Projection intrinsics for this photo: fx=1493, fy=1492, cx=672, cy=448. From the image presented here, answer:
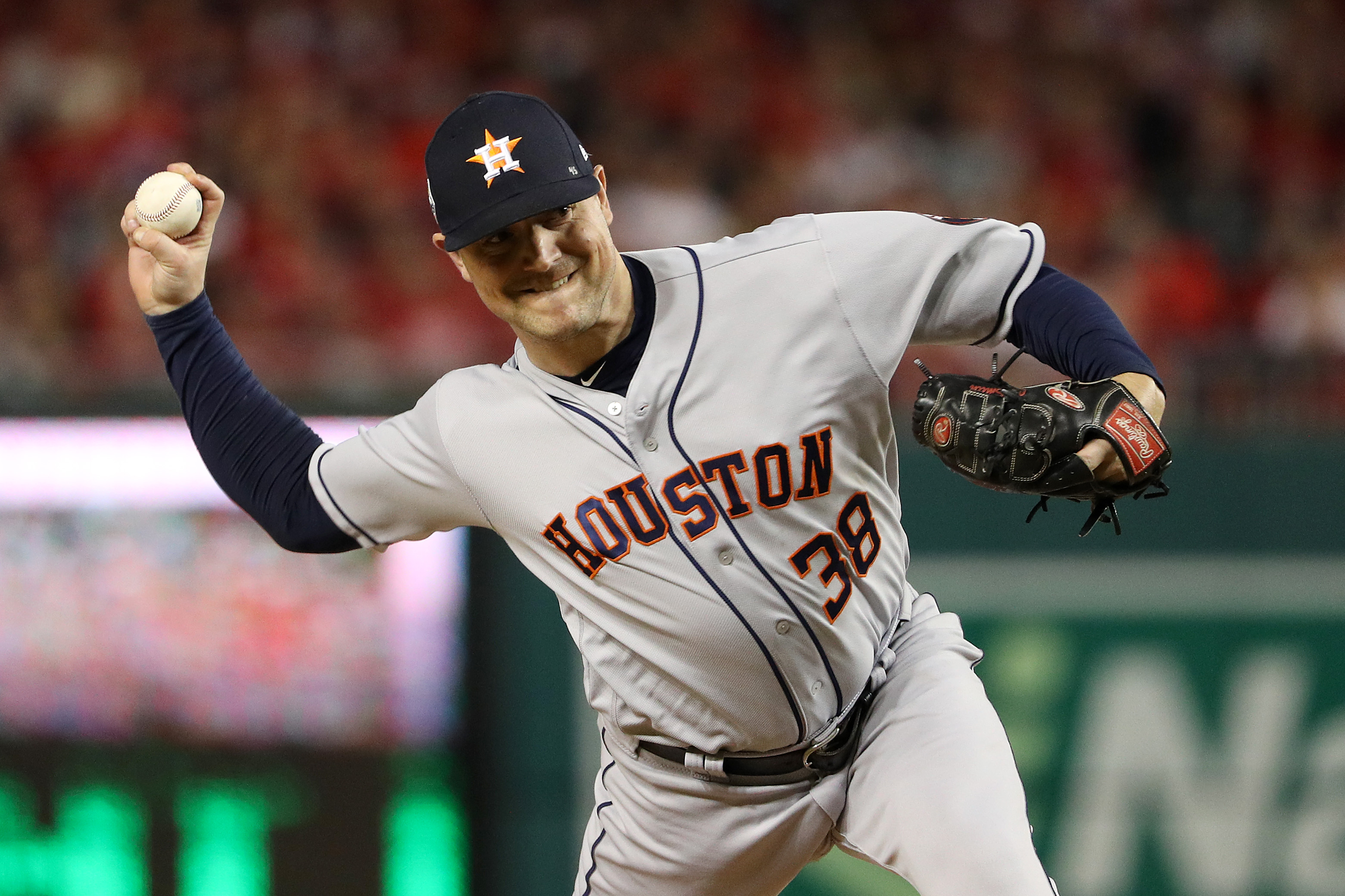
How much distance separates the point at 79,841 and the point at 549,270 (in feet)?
9.77

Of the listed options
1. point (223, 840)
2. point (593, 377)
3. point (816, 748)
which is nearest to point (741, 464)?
point (593, 377)

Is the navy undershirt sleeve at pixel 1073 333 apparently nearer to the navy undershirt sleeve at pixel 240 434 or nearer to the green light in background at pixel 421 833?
the navy undershirt sleeve at pixel 240 434

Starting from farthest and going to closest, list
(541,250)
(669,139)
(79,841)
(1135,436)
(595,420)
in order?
(669,139) < (79,841) < (595,420) < (541,250) < (1135,436)

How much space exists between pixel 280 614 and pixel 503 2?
393 cm

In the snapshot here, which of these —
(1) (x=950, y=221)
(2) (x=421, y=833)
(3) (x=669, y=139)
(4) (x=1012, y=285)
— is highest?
(3) (x=669, y=139)

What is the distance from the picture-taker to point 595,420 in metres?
2.21

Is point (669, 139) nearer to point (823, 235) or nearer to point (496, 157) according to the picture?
point (823, 235)

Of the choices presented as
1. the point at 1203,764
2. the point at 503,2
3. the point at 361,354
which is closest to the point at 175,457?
the point at 361,354

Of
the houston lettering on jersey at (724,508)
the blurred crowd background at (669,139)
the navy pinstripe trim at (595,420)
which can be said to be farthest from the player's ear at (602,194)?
the blurred crowd background at (669,139)

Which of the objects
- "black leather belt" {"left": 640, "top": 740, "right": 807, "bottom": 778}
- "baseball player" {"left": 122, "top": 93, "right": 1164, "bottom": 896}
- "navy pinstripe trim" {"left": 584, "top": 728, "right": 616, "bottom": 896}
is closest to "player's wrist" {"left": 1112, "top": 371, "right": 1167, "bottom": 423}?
"baseball player" {"left": 122, "top": 93, "right": 1164, "bottom": 896}

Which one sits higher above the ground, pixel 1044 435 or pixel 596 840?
pixel 1044 435

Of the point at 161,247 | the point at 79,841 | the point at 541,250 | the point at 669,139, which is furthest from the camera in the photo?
the point at 669,139

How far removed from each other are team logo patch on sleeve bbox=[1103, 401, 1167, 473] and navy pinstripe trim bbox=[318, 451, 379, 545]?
1.17 meters

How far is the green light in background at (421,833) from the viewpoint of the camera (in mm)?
4332
